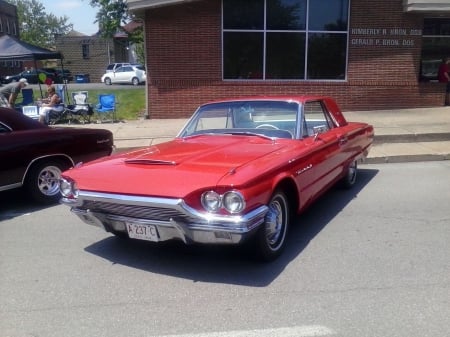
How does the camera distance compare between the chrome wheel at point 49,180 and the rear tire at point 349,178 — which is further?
the rear tire at point 349,178

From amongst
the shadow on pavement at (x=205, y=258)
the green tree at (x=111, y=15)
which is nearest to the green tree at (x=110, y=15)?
the green tree at (x=111, y=15)

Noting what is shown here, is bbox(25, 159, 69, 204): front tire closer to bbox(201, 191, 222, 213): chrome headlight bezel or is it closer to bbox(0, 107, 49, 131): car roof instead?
bbox(0, 107, 49, 131): car roof

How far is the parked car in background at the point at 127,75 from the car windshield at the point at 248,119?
33609 millimetres

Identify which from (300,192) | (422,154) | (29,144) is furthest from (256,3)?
(300,192)

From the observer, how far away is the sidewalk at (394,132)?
955cm

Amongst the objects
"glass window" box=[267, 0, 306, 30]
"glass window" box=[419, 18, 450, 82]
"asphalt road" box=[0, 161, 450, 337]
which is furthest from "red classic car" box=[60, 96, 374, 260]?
"glass window" box=[419, 18, 450, 82]

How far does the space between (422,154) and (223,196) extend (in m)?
6.88

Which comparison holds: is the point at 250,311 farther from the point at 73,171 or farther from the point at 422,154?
the point at 422,154

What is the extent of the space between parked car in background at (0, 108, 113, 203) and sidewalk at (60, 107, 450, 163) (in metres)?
3.30

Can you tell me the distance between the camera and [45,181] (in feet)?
21.8

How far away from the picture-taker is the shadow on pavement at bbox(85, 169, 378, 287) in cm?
413

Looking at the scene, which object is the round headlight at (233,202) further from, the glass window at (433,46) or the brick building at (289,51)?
the glass window at (433,46)

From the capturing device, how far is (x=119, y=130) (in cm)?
1258

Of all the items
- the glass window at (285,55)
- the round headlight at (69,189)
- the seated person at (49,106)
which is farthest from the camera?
the glass window at (285,55)
